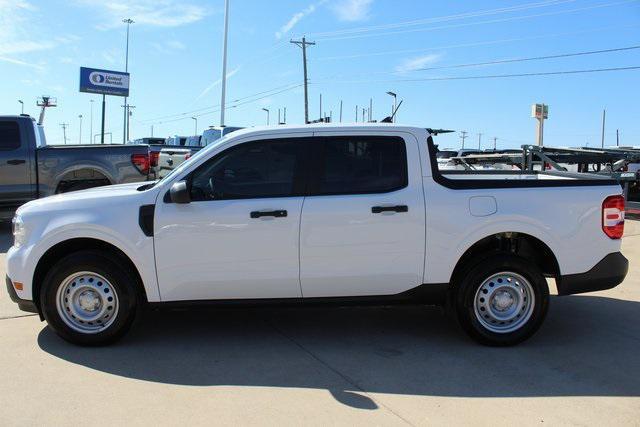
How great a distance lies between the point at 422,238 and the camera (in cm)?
474

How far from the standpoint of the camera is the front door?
4.64 meters

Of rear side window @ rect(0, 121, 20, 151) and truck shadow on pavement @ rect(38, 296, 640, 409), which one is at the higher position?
rear side window @ rect(0, 121, 20, 151)

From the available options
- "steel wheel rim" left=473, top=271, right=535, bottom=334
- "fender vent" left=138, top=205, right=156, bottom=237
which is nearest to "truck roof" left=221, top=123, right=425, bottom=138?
"fender vent" left=138, top=205, right=156, bottom=237

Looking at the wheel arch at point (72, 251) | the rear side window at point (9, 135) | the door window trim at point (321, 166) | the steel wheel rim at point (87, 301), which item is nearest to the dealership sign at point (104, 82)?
the rear side window at point (9, 135)

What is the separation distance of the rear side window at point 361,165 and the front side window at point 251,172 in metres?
0.23

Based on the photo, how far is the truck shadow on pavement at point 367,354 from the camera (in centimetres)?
416

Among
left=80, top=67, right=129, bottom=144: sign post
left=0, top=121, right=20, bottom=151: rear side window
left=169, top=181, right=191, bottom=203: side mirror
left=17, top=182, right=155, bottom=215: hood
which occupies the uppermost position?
left=80, top=67, right=129, bottom=144: sign post

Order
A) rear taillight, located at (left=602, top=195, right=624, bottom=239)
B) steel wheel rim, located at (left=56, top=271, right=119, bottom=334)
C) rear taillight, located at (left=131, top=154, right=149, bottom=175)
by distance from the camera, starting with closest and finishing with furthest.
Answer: steel wheel rim, located at (left=56, top=271, right=119, bottom=334), rear taillight, located at (left=602, top=195, right=624, bottom=239), rear taillight, located at (left=131, top=154, right=149, bottom=175)

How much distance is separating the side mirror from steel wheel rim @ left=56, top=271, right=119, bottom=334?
3.00 ft

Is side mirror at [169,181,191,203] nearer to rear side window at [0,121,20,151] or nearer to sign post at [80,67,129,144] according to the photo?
rear side window at [0,121,20,151]

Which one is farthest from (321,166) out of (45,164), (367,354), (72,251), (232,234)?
(45,164)

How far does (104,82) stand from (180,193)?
44942 mm

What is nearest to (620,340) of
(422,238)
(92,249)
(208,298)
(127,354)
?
(422,238)

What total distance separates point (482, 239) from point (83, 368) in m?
3.28
